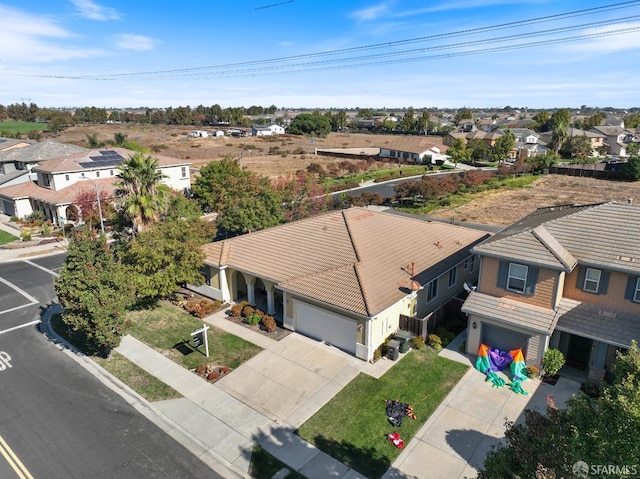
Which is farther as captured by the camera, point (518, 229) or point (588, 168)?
point (588, 168)

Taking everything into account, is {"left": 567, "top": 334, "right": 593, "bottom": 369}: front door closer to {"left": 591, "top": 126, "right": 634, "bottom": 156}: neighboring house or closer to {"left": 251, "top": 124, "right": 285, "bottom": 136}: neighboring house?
{"left": 591, "top": 126, "right": 634, "bottom": 156}: neighboring house

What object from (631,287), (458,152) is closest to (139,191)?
(631,287)

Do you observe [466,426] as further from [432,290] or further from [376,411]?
[432,290]

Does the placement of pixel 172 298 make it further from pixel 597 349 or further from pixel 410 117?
pixel 410 117

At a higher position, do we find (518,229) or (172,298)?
(518,229)

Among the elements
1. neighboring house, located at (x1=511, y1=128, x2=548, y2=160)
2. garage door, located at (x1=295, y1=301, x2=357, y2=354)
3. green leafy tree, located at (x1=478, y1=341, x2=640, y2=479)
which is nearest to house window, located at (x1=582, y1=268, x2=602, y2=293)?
garage door, located at (x1=295, y1=301, x2=357, y2=354)

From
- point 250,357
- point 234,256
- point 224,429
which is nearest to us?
point 224,429

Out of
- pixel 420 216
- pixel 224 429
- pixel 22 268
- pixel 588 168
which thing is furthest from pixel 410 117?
pixel 224 429
